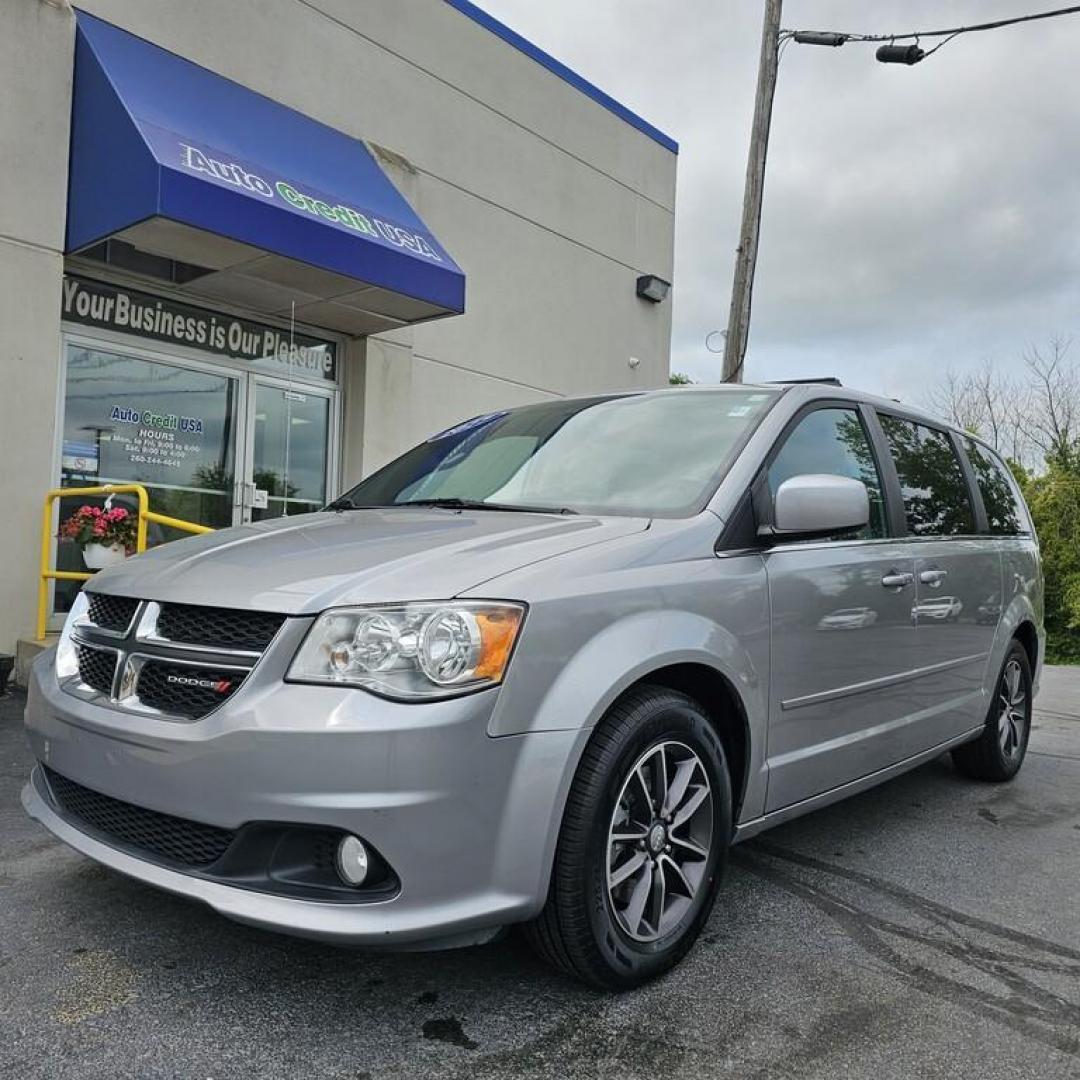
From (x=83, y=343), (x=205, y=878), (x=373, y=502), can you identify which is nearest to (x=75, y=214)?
(x=83, y=343)

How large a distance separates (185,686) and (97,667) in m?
0.46

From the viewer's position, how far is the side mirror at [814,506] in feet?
9.45

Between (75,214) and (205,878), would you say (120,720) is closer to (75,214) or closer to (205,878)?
(205,878)

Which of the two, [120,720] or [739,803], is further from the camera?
[739,803]

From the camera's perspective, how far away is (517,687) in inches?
85.9

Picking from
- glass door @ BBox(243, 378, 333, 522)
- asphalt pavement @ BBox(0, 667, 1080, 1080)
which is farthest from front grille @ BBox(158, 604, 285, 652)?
glass door @ BBox(243, 378, 333, 522)

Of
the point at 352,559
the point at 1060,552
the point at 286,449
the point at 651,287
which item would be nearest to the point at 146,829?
the point at 352,559

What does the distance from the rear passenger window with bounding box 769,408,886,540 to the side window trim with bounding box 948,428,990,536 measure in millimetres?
1030

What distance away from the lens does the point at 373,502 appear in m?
3.69

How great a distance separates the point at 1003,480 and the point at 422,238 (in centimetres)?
537

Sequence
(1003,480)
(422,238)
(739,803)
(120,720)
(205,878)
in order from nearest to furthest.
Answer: (205,878), (120,720), (739,803), (1003,480), (422,238)

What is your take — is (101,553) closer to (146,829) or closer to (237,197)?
(237,197)

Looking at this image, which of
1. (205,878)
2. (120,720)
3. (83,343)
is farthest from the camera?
(83,343)

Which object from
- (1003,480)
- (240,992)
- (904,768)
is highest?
(1003,480)
